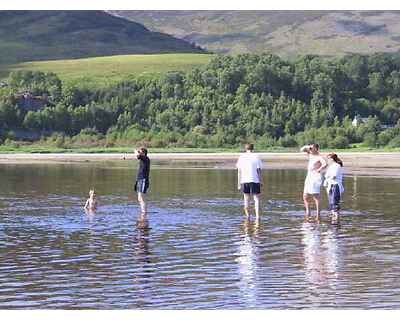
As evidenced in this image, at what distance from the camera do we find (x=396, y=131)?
9131cm

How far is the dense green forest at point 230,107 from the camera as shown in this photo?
96.1 meters

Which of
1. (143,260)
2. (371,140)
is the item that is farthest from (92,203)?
(371,140)

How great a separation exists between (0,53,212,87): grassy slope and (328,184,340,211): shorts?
11354cm

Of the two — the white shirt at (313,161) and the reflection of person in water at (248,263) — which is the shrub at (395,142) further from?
the reflection of person in water at (248,263)

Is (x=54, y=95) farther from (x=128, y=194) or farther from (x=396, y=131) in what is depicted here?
(x=128, y=194)

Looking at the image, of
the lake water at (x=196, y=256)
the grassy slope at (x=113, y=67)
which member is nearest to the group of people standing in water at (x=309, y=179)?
the lake water at (x=196, y=256)

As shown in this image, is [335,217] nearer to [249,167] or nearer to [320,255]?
[249,167]

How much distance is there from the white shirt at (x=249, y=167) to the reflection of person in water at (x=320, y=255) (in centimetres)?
221

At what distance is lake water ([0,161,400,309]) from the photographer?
504 inches

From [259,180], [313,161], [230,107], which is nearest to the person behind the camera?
[259,180]

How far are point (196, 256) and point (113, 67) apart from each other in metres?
145

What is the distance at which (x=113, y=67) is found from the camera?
525 feet
